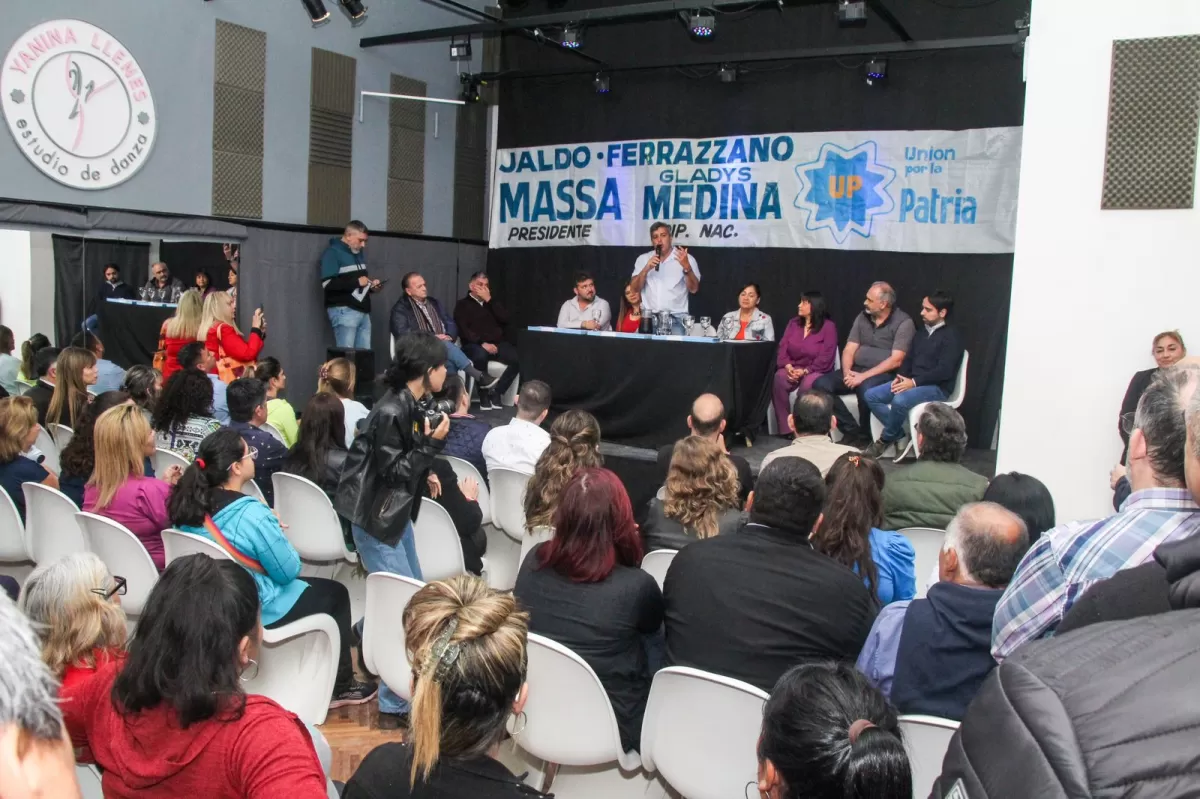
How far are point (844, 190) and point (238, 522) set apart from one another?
639 centimetres

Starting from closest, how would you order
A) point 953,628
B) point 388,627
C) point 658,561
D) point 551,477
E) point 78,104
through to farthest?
point 953,628 → point 388,627 → point 658,561 → point 551,477 → point 78,104

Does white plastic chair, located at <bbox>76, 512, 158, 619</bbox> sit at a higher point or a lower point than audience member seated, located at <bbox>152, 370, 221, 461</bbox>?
lower

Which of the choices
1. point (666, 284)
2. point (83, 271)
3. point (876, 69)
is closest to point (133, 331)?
point (83, 271)

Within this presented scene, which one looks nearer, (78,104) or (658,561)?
(658,561)

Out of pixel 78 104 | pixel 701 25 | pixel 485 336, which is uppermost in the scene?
pixel 701 25

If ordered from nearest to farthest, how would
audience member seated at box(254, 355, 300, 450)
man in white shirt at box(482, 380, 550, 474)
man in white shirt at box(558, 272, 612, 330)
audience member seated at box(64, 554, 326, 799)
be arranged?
audience member seated at box(64, 554, 326, 799) < man in white shirt at box(482, 380, 550, 474) < audience member seated at box(254, 355, 300, 450) < man in white shirt at box(558, 272, 612, 330)

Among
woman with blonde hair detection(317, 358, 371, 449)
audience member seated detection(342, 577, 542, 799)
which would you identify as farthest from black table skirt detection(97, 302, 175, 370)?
audience member seated detection(342, 577, 542, 799)

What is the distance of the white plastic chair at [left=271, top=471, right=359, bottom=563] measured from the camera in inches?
142

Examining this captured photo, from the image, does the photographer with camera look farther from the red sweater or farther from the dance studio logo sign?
the dance studio logo sign

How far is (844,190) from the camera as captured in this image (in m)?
7.97

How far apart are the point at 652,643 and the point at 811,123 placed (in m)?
6.79

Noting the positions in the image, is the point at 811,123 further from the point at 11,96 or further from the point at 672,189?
Result: the point at 11,96

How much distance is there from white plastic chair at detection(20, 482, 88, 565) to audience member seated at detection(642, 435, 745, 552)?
2.00 m

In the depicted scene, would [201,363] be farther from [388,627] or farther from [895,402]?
[895,402]
